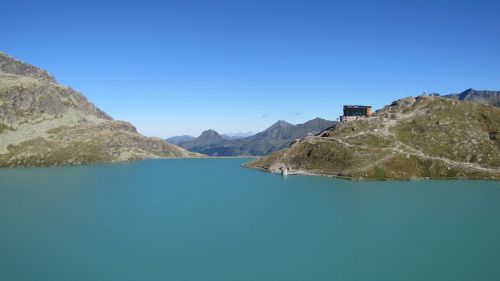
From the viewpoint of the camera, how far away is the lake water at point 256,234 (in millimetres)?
66250

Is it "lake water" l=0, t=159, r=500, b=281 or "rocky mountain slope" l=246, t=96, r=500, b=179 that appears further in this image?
"rocky mountain slope" l=246, t=96, r=500, b=179

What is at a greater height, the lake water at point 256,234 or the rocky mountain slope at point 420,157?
the rocky mountain slope at point 420,157

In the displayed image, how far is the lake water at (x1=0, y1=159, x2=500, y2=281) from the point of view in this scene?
66.2 meters

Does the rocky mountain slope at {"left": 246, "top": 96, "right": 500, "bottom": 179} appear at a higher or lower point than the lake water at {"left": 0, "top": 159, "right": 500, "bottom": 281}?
higher

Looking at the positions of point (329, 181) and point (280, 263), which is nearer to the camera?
point (280, 263)

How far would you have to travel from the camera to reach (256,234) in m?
88.2

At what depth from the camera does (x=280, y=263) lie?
69625 mm

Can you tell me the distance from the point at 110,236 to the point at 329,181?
109340 millimetres

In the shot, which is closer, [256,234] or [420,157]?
[256,234]

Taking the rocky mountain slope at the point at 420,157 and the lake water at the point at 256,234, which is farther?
the rocky mountain slope at the point at 420,157

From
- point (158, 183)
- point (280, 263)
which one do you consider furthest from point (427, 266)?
point (158, 183)

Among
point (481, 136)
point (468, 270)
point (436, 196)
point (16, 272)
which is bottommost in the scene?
point (16, 272)

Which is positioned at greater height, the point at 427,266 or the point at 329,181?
the point at 329,181

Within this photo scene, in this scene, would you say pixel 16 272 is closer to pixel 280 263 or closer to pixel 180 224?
pixel 180 224
